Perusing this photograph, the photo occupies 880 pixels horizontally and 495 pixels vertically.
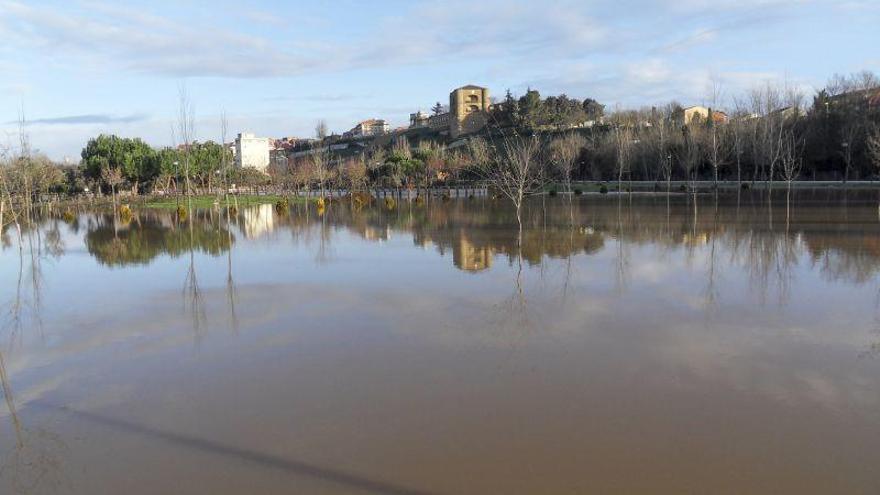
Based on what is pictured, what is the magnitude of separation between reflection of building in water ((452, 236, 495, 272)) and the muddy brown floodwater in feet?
0.73

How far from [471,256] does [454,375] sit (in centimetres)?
948

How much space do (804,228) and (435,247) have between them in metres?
12.0

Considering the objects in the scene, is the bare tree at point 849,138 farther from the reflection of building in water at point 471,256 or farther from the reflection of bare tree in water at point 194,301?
the reflection of bare tree in water at point 194,301

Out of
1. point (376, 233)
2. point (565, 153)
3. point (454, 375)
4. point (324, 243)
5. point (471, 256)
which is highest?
point (565, 153)

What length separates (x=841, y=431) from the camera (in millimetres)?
5734

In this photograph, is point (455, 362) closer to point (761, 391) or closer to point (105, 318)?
point (761, 391)

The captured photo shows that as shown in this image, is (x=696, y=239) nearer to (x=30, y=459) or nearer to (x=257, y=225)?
(x=30, y=459)

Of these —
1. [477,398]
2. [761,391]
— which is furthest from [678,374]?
[477,398]

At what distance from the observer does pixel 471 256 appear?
55.6 ft

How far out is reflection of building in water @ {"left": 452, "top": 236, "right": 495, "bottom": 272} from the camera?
1527cm

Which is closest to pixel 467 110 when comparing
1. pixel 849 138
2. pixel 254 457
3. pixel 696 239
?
pixel 849 138

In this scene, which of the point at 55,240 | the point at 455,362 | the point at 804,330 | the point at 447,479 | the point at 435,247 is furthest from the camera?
the point at 55,240

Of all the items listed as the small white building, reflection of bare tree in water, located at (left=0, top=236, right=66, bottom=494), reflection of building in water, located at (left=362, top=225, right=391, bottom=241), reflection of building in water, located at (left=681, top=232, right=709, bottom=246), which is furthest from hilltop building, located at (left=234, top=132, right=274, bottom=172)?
reflection of bare tree in water, located at (left=0, top=236, right=66, bottom=494)

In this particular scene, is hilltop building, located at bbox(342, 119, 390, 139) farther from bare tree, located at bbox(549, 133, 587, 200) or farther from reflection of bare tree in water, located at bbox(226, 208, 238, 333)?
reflection of bare tree in water, located at bbox(226, 208, 238, 333)
